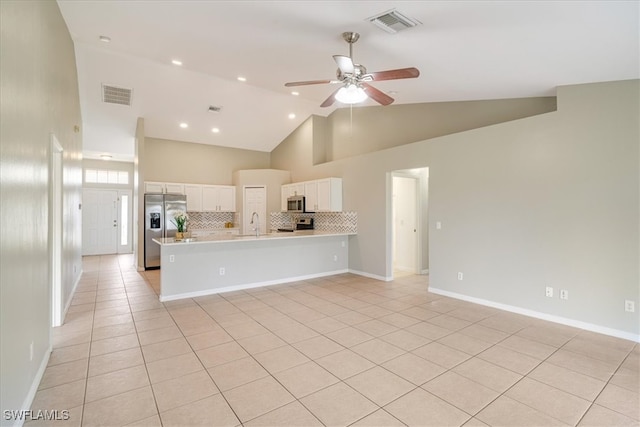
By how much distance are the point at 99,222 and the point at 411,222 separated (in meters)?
9.78

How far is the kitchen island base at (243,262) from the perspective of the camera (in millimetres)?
4827

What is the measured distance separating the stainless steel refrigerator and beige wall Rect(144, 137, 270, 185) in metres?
0.94

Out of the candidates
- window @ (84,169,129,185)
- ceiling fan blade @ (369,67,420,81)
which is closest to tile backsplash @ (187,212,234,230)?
window @ (84,169,129,185)

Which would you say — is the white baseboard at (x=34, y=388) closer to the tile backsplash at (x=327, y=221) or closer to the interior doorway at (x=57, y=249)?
the interior doorway at (x=57, y=249)

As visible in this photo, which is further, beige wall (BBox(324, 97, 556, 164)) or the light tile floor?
beige wall (BBox(324, 97, 556, 164))

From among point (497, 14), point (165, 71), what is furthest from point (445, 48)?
point (165, 71)

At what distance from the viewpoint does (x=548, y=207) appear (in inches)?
153

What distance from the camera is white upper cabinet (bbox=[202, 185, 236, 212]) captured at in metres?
8.43

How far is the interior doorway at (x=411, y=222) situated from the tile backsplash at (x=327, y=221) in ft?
3.15

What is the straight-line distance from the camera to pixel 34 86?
2.50 metres

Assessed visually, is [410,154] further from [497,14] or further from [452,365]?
[452,365]

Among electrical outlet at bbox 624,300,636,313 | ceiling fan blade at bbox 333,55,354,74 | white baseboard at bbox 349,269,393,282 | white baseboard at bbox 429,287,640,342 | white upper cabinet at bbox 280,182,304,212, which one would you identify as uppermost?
ceiling fan blade at bbox 333,55,354,74

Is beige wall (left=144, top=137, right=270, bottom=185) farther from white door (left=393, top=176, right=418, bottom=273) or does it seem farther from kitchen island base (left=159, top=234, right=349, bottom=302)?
white door (left=393, top=176, right=418, bottom=273)

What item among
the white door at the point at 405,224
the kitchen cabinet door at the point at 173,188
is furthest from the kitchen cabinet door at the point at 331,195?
the kitchen cabinet door at the point at 173,188
